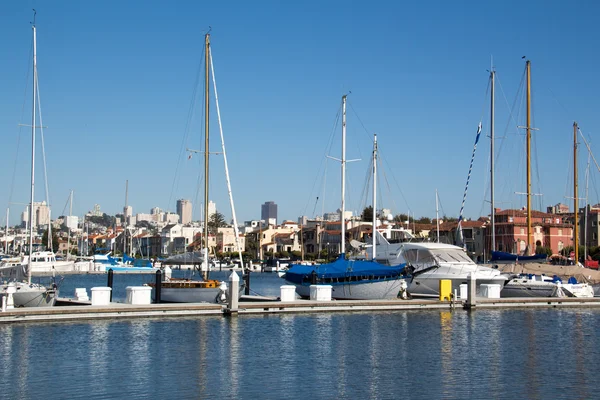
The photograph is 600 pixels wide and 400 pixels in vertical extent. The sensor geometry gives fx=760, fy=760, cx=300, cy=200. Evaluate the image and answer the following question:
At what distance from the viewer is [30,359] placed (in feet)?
78.7

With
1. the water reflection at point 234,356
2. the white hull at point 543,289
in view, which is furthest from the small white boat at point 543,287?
the water reflection at point 234,356

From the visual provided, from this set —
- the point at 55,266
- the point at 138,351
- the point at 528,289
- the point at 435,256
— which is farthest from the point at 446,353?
the point at 55,266

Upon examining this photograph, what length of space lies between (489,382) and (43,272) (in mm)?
95652

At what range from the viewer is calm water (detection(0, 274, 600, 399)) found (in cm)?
2019

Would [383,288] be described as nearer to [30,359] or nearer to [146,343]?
[146,343]

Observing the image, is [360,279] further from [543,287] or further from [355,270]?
[543,287]

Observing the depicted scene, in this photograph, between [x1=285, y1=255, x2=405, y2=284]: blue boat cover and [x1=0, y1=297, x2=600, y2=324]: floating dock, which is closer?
[x1=0, y1=297, x2=600, y2=324]: floating dock

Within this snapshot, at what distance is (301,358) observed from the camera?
25.3 m

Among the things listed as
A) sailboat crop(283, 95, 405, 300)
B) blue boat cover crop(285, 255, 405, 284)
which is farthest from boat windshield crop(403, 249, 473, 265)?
sailboat crop(283, 95, 405, 300)

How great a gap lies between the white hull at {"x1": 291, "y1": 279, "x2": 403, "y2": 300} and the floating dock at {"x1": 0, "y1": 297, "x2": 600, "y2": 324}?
187 inches

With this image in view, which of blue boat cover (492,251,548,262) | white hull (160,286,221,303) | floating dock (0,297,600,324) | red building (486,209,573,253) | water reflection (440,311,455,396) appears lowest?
water reflection (440,311,455,396)

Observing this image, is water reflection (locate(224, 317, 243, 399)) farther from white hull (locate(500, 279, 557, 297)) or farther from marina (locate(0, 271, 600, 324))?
white hull (locate(500, 279, 557, 297))

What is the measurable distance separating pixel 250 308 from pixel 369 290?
36.1 feet

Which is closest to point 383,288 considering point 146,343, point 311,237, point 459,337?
point 459,337
